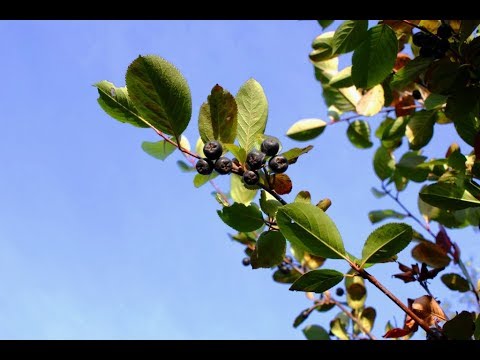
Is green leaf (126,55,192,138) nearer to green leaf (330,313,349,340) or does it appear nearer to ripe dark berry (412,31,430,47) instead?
ripe dark berry (412,31,430,47)

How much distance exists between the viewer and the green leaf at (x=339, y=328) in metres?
2.64

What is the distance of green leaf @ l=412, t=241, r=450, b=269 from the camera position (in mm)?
1858

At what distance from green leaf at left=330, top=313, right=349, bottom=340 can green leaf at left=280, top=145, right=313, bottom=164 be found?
5.41 ft

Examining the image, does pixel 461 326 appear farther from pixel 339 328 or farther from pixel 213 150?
pixel 339 328

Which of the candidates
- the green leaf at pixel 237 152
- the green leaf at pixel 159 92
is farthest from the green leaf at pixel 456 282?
the green leaf at pixel 159 92

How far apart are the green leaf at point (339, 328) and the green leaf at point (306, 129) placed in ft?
3.55

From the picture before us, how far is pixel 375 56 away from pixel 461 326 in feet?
3.16

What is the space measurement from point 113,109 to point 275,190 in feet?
1.74

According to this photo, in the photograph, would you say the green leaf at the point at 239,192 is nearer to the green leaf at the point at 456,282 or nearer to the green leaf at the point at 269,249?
the green leaf at the point at 269,249

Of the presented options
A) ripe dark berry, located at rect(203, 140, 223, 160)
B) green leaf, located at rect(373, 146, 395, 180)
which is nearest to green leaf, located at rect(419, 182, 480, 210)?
ripe dark berry, located at rect(203, 140, 223, 160)
